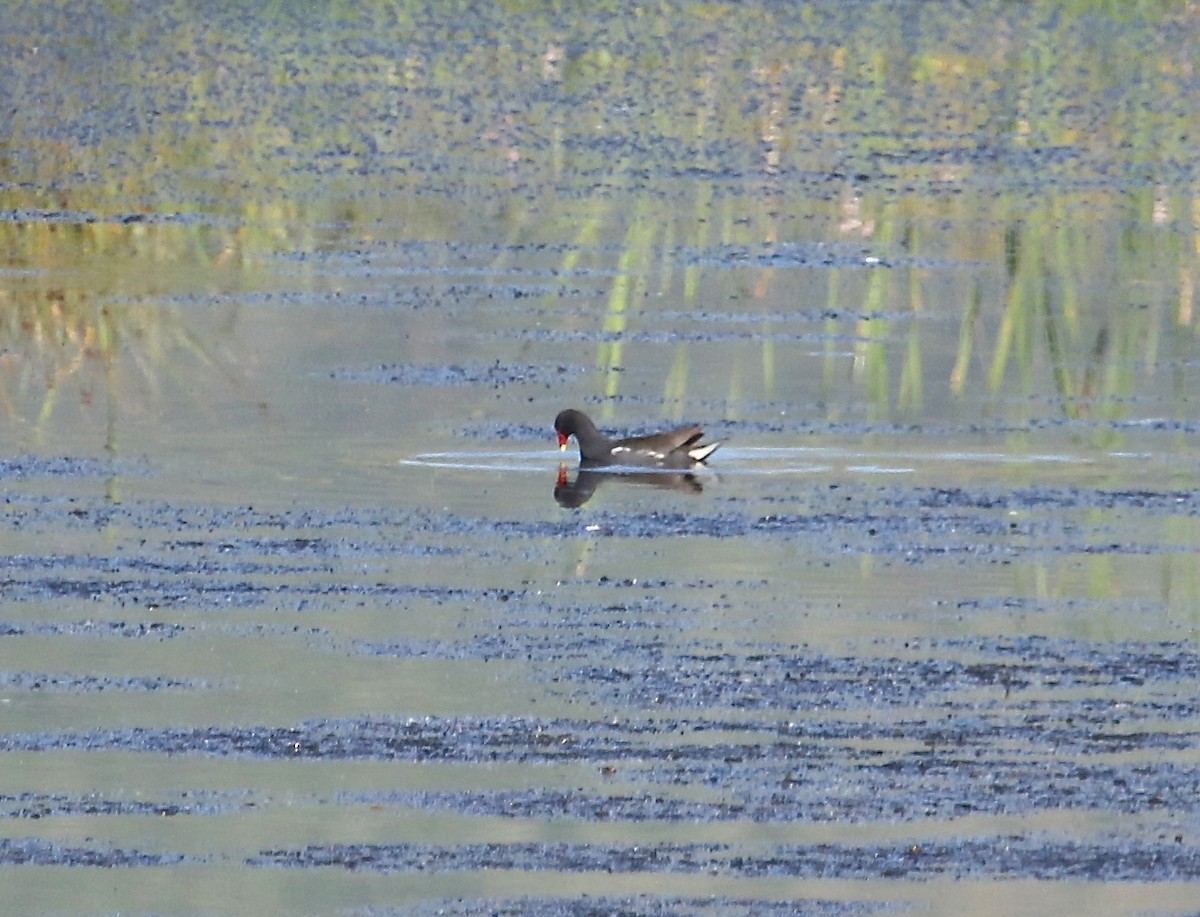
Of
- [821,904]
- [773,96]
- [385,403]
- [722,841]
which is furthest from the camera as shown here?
[773,96]

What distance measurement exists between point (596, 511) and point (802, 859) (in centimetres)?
464

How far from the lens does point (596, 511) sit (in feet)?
39.8

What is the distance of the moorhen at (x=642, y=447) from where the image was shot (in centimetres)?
1270

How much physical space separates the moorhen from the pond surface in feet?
0.29

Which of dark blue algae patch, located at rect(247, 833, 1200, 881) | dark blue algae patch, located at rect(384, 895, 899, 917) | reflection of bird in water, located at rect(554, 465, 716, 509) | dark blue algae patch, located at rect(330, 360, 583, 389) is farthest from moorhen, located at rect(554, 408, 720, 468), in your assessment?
dark blue algae patch, located at rect(384, 895, 899, 917)

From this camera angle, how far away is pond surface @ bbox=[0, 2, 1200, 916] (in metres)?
7.77

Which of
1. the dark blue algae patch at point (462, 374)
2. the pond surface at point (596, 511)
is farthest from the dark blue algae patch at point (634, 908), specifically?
the dark blue algae patch at point (462, 374)

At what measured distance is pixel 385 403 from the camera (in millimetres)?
14039

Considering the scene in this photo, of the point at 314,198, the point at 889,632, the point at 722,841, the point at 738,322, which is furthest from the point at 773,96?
the point at 722,841

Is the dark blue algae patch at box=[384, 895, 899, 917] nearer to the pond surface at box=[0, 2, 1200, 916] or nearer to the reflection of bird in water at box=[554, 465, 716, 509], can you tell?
the pond surface at box=[0, 2, 1200, 916]

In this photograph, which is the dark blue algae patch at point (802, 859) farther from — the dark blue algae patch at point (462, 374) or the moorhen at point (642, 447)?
the dark blue algae patch at point (462, 374)

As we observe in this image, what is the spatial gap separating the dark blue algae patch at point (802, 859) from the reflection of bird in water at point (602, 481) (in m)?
4.57

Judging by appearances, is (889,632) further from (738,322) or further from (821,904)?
(738,322)

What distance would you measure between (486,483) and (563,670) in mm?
3202
